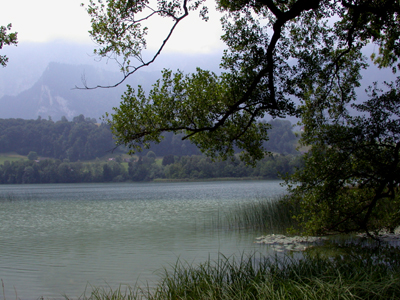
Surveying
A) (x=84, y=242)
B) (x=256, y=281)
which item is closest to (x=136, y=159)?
(x=84, y=242)

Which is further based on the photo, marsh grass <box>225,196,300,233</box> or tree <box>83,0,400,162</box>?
marsh grass <box>225,196,300,233</box>

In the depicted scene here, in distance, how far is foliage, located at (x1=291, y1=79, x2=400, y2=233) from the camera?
8.82 metres

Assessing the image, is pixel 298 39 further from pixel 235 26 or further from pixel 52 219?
pixel 52 219

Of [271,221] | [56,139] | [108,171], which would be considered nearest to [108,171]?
[108,171]

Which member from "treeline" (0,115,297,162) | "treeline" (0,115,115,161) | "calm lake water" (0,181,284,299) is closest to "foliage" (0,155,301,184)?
"treeline" (0,115,297,162)

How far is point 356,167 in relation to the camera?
891 cm

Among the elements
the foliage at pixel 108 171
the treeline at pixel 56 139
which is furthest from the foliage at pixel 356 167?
the treeline at pixel 56 139

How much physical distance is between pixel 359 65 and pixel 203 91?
452cm

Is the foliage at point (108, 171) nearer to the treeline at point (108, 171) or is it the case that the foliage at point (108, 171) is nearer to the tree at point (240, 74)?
the treeline at point (108, 171)

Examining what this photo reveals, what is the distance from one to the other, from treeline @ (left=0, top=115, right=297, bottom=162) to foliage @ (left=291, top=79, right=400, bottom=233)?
156m

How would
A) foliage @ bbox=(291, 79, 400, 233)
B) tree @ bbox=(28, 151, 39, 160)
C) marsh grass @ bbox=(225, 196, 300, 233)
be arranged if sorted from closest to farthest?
foliage @ bbox=(291, 79, 400, 233)
marsh grass @ bbox=(225, 196, 300, 233)
tree @ bbox=(28, 151, 39, 160)

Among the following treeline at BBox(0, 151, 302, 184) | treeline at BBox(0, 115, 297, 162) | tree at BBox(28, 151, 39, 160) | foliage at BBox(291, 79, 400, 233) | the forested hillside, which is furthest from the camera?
treeline at BBox(0, 115, 297, 162)

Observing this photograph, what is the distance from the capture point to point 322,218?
9.23 meters

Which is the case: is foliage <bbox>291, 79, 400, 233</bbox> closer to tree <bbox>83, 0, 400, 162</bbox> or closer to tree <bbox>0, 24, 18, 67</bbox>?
tree <bbox>83, 0, 400, 162</bbox>
